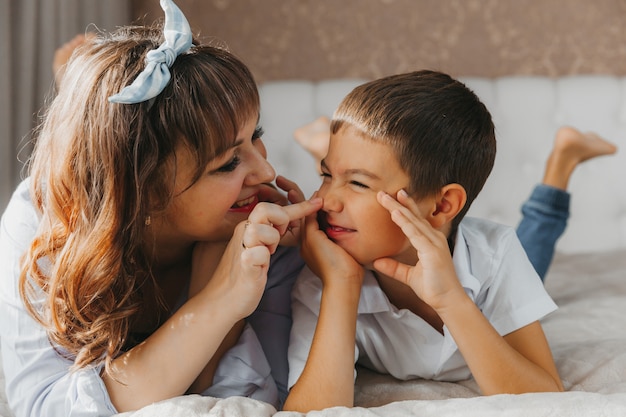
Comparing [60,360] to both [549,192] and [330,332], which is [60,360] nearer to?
[330,332]

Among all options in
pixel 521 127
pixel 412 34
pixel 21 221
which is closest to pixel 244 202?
pixel 21 221

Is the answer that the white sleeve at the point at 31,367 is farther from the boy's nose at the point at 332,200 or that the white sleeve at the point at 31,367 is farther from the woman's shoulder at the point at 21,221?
the boy's nose at the point at 332,200

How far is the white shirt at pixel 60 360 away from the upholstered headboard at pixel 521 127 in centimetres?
120

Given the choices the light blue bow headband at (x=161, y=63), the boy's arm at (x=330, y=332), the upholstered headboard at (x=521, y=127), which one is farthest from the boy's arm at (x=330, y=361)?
the upholstered headboard at (x=521, y=127)

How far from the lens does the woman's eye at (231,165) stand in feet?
4.07

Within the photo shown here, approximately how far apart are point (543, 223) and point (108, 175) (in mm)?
1234

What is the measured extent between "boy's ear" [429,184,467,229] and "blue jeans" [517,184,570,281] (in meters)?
0.71

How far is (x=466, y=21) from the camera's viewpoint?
9.23 feet

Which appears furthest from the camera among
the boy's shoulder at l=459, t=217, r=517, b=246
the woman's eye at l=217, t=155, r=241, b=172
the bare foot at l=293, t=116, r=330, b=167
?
the bare foot at l=293, t=116, r=330, b=167

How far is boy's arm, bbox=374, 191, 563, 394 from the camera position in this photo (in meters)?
1.25

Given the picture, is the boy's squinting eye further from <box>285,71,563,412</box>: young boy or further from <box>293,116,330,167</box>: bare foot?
<box>293,116,330,167</box>: bare foot

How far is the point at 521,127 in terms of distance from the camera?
264cm

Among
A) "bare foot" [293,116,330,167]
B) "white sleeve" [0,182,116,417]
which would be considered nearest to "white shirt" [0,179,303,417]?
"white sleeve" [0,182,116,417]

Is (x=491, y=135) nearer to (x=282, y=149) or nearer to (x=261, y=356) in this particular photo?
(x=261, y=356)
